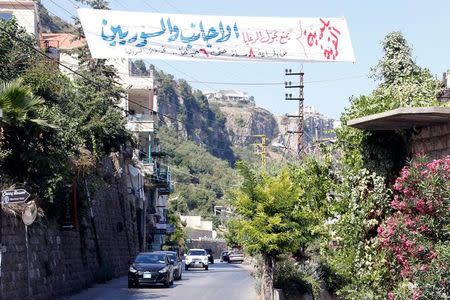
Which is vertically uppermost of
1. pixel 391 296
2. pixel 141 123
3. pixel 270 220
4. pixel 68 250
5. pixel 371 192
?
pixel 141 123

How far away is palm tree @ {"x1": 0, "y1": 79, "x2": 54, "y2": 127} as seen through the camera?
22.6 meters

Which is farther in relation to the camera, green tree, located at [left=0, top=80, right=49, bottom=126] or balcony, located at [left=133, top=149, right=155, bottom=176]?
balcony, located at [left=133, top=149, right=155, bottom=176]

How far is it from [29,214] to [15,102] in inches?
142

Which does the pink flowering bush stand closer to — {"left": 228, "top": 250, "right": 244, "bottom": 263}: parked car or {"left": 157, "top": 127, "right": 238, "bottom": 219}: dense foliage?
{"left": 228, "top": 250, "right": 244, "bottom": 263}: parked car

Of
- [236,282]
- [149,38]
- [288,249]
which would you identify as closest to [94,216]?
[236,282]

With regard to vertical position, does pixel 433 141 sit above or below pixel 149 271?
above

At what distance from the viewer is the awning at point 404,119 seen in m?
11.7

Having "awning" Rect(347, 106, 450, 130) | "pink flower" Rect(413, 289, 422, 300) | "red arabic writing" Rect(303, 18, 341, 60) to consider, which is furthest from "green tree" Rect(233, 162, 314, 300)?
"pink flower" Rect(413, 289, 422, 300)

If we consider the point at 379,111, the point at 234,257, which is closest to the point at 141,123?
the point at 234,257

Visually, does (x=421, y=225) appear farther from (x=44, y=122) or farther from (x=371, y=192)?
(x=44, y=122)

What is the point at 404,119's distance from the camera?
1250 cm

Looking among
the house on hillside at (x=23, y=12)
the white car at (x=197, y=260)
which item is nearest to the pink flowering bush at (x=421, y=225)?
the house on hillside at (x=23, y=12)

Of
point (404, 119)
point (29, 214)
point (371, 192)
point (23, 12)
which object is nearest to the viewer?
point (404, 119)

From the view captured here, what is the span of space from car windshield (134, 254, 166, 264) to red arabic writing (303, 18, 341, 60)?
717 inches
